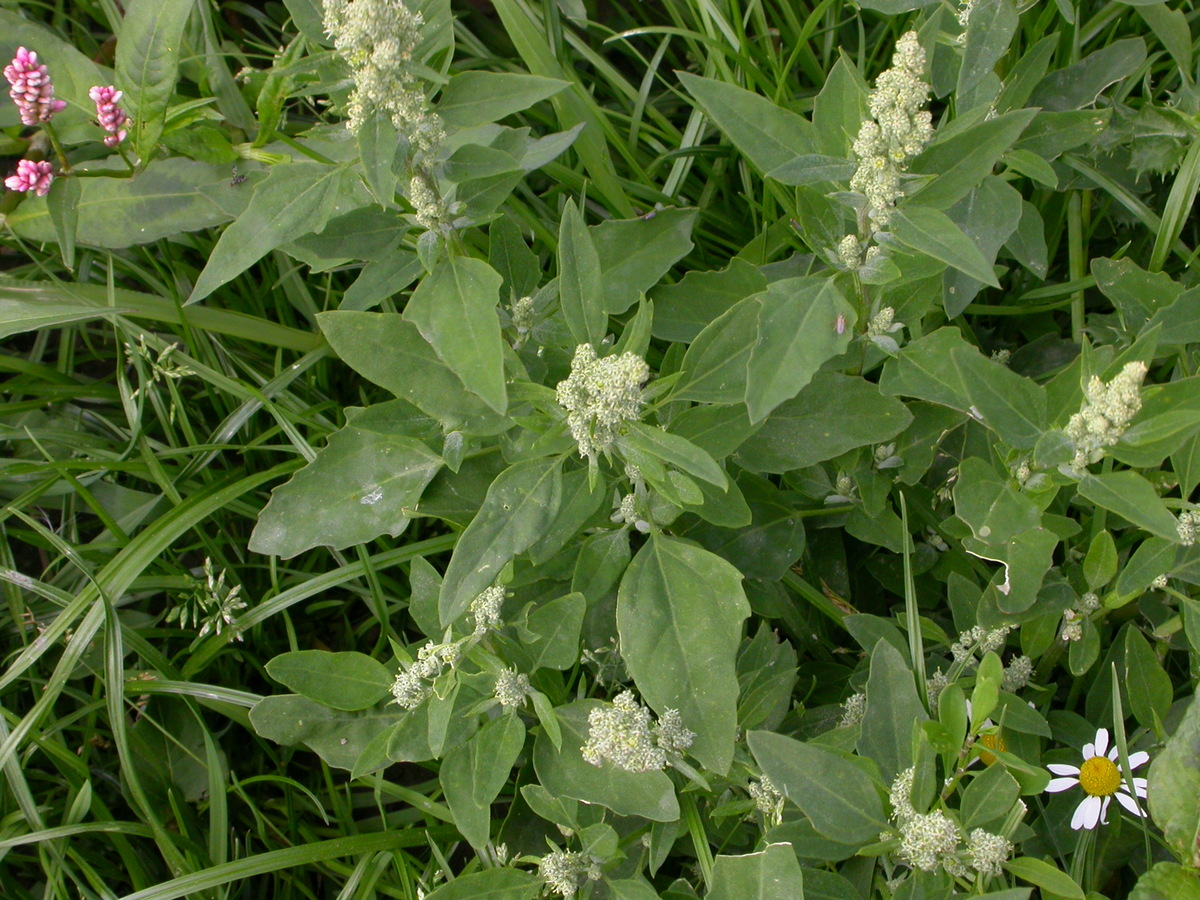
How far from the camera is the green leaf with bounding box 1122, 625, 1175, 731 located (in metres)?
2.04

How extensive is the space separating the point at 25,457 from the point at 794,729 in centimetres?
227

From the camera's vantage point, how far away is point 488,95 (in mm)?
Answer: 1741

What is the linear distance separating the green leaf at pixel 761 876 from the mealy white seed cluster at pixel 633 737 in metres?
0.20

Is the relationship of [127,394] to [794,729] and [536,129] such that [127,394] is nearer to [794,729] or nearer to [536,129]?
[536,129]

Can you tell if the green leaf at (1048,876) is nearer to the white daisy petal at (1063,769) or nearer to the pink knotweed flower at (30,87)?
the white daisy petal at (1063,769)

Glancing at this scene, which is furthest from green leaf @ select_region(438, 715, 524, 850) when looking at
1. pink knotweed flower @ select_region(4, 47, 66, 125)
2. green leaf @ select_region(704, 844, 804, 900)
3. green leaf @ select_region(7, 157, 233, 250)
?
pink knotweed flower @ select_region(4, 47, 66, 125)

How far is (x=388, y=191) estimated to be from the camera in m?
1.58

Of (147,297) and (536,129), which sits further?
(536,129)

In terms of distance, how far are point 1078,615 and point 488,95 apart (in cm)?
156

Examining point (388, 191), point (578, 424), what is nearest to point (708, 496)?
point (578, 424)

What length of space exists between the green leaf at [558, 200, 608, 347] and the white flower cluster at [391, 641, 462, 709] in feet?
2.02

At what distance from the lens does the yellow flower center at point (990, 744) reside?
1794mm

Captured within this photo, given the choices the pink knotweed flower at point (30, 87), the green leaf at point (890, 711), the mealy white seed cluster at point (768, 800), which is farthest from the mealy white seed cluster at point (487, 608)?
the pink knotweed flower at point (30, 87)

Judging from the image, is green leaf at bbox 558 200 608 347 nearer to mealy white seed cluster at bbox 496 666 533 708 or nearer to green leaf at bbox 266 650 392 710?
mealy white seed cluster at bbox 496 666 533 708
